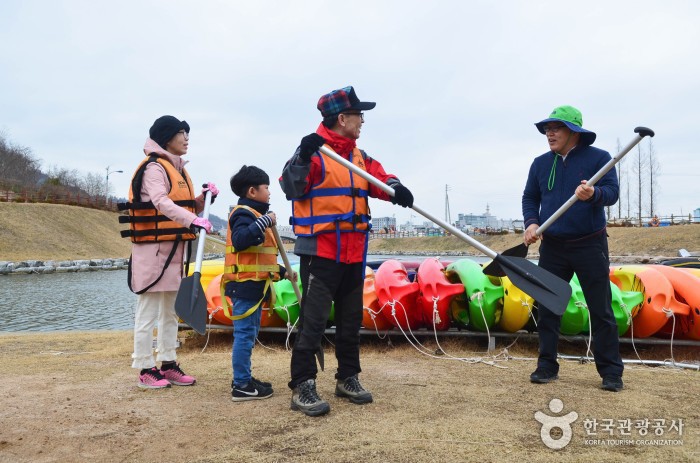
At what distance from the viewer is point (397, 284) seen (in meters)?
5.13

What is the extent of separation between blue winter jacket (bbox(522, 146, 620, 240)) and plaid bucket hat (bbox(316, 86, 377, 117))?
1.59 m

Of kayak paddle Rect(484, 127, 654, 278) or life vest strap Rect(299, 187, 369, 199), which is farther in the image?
kayak paddle Rect(484, 127, 654, 278)

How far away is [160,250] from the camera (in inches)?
156

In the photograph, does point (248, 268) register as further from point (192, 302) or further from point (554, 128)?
point (554, 128)

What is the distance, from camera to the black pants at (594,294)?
368cm

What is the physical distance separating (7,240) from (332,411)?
1464 inches

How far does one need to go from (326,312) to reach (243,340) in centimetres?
67

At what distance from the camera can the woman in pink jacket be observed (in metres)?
3.84

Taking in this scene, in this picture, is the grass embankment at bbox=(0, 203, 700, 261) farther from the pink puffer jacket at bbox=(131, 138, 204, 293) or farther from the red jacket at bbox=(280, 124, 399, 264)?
the red jacket at bbox=(280, 124, 399, 264)

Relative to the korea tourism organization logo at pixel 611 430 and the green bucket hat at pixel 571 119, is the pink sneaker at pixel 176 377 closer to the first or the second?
the korea tourism organization logo at pixel 611 430

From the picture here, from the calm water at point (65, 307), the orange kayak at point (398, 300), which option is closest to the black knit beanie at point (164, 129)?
the orange kayak at point (398, 300)

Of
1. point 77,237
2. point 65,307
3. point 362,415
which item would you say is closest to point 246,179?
point 362,415

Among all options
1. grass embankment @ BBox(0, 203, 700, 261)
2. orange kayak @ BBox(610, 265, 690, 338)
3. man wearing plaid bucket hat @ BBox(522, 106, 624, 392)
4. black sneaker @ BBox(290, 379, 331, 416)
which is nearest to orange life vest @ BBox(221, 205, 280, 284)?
black sneaker @ BBox(290, 379, 331, 416)

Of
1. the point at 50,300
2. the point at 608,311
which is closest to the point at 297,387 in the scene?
the point at 608,311
